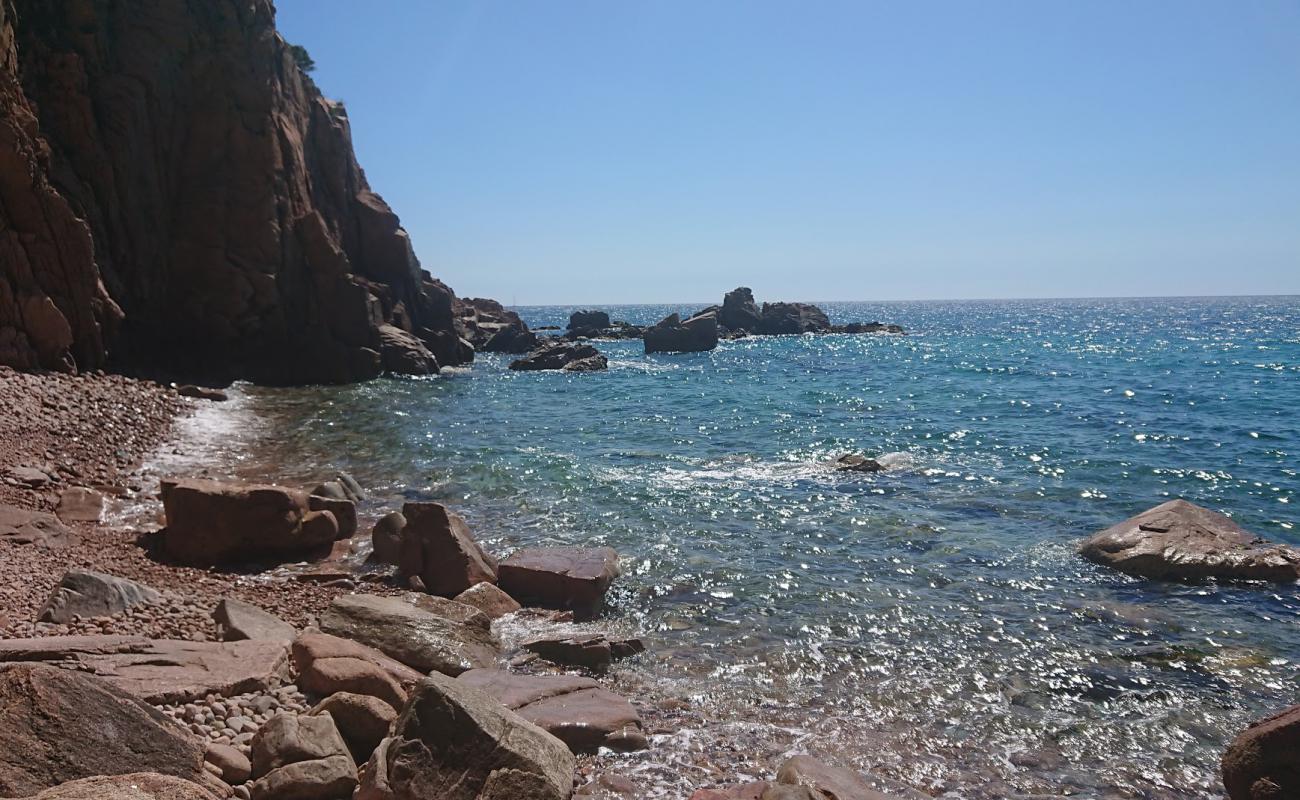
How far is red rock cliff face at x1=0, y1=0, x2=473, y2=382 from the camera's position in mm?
23984

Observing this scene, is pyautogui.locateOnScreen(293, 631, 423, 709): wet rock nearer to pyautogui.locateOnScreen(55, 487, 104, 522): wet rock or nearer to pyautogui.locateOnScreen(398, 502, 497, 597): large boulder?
pyautogui.locateOnScreen(398, 502, 497, 597): large boulder

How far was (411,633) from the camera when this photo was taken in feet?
30.9

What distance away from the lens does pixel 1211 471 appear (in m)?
21.1

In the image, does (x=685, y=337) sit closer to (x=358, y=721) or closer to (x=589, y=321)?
(x=589, y=321)

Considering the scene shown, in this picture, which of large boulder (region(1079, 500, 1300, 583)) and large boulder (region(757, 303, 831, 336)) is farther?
large boulder (region(757, 303, 831, 336))

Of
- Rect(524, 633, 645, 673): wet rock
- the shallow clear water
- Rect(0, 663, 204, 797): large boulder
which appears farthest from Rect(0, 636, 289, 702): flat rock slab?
the shallow clear water

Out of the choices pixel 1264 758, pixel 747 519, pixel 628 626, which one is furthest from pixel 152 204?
pixel 1264 758

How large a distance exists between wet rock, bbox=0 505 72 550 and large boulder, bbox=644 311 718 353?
2451 inches

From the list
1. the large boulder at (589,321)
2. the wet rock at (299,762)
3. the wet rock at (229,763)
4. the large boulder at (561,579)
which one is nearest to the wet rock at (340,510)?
the large boulder at (561,579)

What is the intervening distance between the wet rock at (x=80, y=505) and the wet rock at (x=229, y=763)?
1033 centimetres

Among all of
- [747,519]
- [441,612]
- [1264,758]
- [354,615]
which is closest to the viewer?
[1264,758]

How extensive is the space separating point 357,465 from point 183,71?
23.2 metres

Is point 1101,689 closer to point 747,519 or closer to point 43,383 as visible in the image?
point 747,519

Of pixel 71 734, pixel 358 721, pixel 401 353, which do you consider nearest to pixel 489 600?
pixel 358 721
